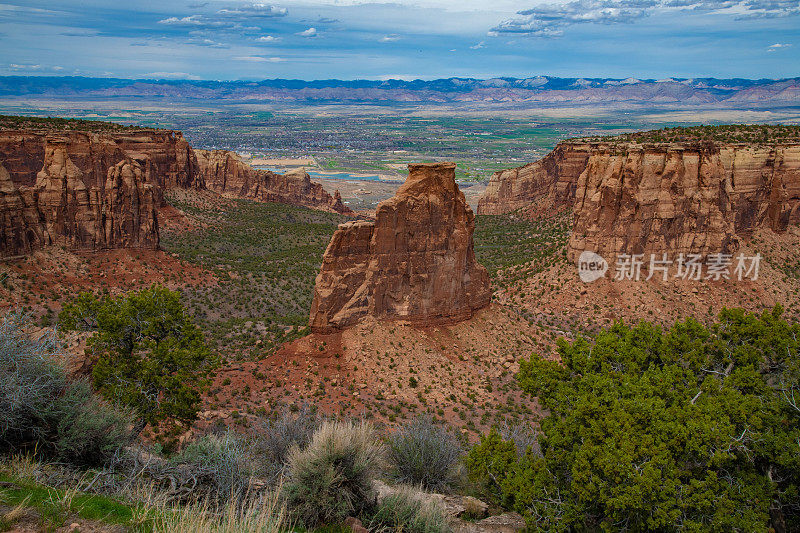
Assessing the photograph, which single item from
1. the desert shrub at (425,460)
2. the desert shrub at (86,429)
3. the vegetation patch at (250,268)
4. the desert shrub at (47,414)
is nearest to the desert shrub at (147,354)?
the desert shrub at (86,429)

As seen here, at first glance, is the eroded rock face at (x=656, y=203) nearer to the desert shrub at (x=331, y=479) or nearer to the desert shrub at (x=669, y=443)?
the desert shrub at (x=669, y=443)

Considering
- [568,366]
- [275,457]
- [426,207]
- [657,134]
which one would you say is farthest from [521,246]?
[275,457]

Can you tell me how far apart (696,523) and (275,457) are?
40.5 ft

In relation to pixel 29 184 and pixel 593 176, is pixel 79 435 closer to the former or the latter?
pixel 593 176

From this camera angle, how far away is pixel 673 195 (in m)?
42.4

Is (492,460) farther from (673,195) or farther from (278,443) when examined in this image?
(673,195)

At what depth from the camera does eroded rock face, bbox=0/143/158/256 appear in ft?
121

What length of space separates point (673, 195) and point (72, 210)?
4615 cm

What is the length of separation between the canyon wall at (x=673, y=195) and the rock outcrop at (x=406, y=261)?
15898 millimetres

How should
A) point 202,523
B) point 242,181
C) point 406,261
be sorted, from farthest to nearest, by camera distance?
point 242,181 < point 406,261 < point 202,523

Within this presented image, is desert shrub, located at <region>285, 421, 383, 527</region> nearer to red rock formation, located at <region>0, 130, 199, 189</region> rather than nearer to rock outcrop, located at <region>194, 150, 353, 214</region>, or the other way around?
red rock formation, located at <region>0, 130, 199, 189</region>

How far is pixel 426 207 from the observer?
3020 centimetres

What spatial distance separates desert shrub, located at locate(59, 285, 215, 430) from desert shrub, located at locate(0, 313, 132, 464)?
2.60 meters
